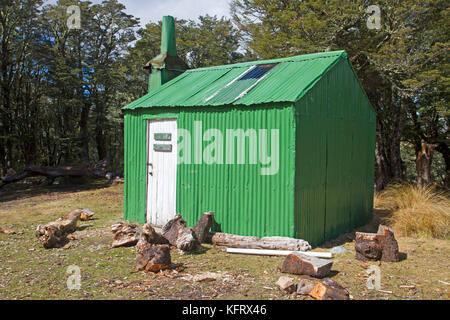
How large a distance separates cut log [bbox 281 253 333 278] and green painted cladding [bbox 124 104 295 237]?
1.21 m

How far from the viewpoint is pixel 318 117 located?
7742 mm

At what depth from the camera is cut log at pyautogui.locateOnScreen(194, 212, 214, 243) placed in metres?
7.45

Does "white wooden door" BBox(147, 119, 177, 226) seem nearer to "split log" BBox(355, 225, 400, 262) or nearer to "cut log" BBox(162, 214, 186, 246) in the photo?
"cut log" BBox(162, 214, 186, 246)

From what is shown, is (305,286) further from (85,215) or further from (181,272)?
(85,215)

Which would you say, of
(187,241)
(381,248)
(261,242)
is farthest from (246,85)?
(381,248)

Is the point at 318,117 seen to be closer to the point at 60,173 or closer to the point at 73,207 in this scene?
→ the point at 73,207

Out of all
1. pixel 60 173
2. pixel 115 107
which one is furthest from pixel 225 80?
pixel 115 107

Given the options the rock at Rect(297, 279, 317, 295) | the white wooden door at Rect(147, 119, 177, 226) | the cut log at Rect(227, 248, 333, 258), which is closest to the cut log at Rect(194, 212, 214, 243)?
the cut log at Rect(227, 248, 333, 258)

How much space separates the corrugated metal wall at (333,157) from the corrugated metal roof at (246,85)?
0.90 ft

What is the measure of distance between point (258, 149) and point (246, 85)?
5.87ft

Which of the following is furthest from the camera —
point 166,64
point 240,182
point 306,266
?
point 166,64

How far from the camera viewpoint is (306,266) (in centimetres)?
564

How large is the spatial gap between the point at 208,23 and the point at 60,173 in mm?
13630
